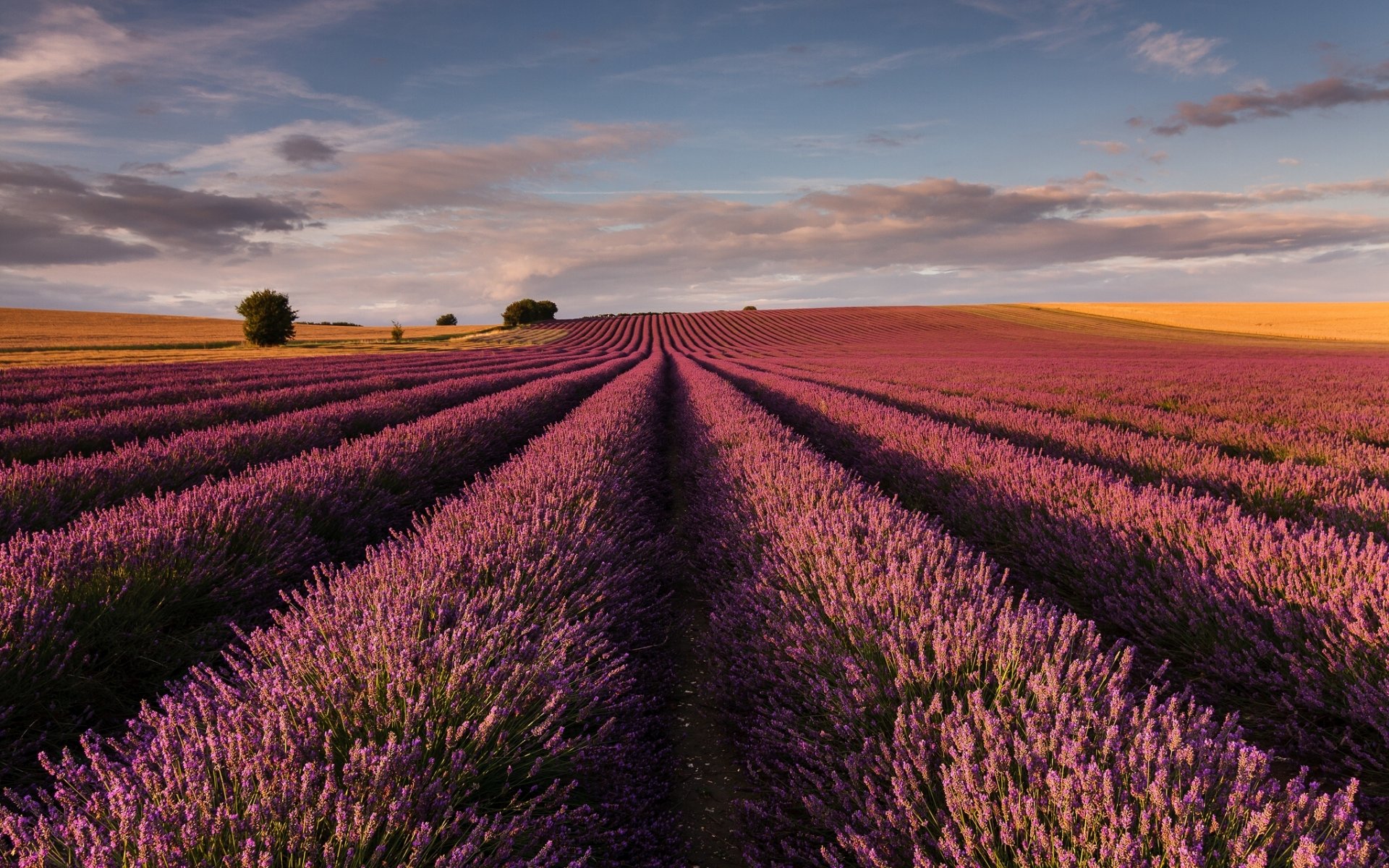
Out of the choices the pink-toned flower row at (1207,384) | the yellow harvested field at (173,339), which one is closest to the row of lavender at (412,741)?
the pink-toned flower row at (1207,384)

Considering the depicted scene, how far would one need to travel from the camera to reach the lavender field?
1369 mm

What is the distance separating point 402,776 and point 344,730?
39cm

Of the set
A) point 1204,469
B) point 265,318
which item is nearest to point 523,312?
point 265,318

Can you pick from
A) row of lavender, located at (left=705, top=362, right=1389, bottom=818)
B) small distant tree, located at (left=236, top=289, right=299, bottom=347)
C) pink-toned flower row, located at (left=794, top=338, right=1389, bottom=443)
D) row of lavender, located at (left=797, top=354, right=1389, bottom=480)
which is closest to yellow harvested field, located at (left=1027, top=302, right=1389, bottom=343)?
pink-toned flower row, located at (left=794, top=338, right=1389, bottom=443)

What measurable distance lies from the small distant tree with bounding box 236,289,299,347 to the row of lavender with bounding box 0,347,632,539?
112ft

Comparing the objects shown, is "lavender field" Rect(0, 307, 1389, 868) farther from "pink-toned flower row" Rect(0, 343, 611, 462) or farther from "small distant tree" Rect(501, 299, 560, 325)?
"small distant tree" Rect(501, 299, 560, 325)

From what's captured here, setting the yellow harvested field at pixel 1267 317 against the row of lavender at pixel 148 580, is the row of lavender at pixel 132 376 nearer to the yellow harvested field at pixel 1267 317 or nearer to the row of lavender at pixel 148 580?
the row of lavender at pixel 148 580

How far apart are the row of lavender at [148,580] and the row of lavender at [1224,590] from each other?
15.6 ft

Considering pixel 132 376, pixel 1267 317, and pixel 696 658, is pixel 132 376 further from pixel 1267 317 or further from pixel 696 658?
pixel 1267 317

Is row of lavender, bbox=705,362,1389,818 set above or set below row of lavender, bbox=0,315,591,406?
below

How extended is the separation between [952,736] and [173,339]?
51.0 meters

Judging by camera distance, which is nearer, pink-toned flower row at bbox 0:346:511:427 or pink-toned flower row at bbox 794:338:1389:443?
pink-toned flower row at bbox 794:338:1389:443

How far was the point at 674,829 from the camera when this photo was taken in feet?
6.95

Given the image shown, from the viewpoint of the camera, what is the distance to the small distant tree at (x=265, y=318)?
121ft
